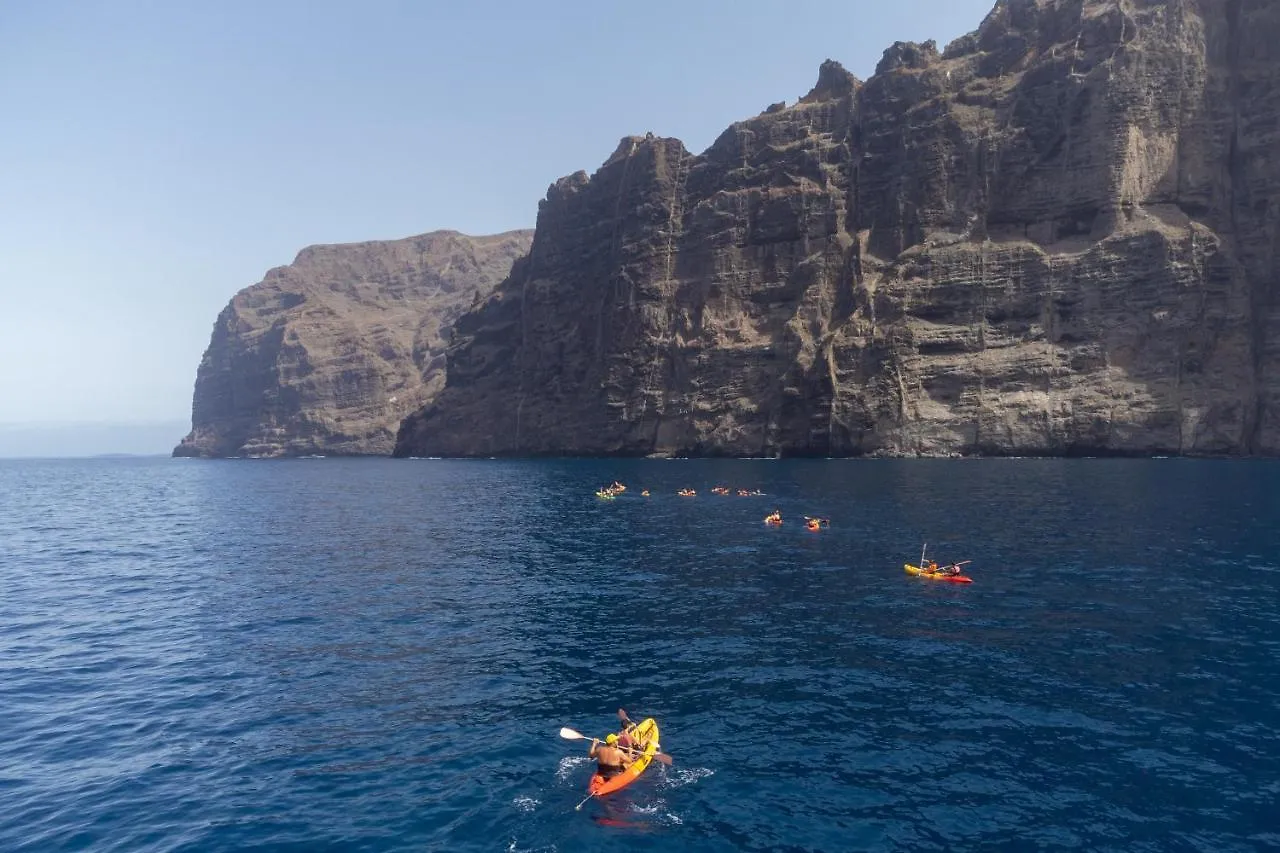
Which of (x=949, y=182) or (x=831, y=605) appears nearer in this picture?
(x=831, y=605)

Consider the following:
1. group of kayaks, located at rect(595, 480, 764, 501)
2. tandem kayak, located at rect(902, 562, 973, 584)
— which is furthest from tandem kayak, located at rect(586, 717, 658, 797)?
group of kayaks, located at rect(595, 480, 764, 501)

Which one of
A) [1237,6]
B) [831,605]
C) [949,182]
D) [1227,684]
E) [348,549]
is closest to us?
[1227,684]

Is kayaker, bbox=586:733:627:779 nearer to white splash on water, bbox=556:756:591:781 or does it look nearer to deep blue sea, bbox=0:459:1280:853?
deep blue sea, bbox=0:459:1280:853

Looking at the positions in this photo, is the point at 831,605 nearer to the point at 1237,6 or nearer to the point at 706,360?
the point at 706,360

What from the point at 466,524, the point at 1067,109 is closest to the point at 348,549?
the point at 466,524

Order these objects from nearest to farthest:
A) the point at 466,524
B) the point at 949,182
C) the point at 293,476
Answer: the point at 466,524
the point at 949,182
the point at 293,476

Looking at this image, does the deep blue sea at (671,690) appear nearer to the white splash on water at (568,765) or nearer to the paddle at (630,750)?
the white splash on water at (568,765)

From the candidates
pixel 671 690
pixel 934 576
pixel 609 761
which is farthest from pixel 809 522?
pixel 609 761

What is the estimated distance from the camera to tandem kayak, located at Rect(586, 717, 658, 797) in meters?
16.7

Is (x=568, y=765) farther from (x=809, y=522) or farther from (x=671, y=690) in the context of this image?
(x=809, y=522)

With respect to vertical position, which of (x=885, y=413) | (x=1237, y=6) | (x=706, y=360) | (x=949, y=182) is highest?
(x=1237, y=6)

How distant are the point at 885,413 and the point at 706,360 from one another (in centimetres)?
3508

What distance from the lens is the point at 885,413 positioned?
365 ft

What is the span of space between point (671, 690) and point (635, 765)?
17.3 ft
